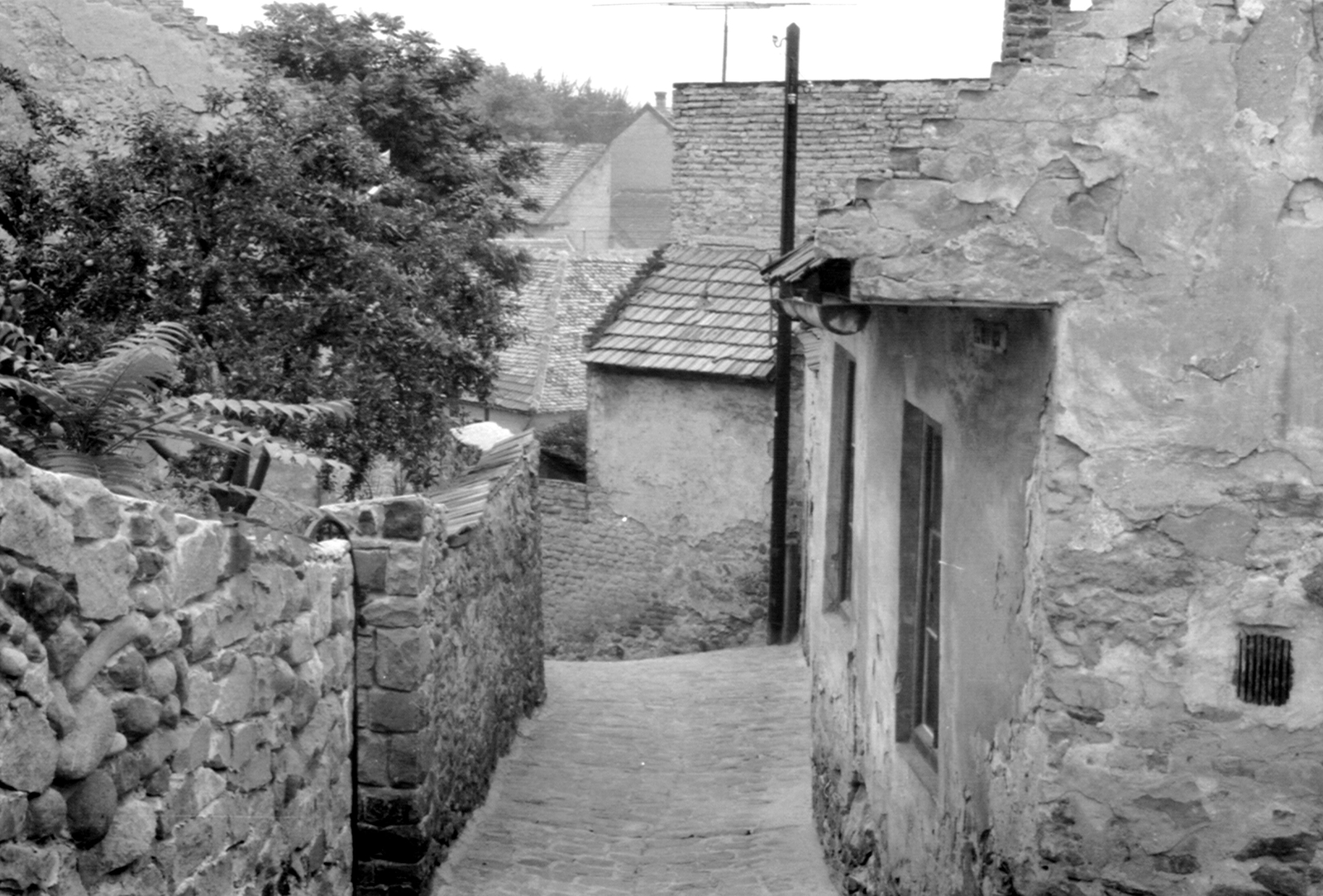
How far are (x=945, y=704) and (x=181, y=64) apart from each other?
11.1m

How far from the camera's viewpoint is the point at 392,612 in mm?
7156

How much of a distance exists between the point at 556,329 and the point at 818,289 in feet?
70.7

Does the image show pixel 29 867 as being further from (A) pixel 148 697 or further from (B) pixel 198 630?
(B) pixel 198 630

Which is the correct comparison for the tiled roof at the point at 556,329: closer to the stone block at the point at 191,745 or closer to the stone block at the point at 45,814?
the stone block at the point at 191,745

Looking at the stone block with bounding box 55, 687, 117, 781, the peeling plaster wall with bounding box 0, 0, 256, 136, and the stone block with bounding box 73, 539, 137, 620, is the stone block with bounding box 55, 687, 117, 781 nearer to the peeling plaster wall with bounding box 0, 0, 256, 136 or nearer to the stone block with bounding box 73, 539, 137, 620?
the stone block with bounding box 73, 539, 137, 620

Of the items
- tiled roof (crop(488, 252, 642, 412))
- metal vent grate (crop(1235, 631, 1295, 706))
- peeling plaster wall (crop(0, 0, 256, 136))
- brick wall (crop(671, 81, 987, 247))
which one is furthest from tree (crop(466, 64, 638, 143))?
metal vent grate (crop(1235, 631, 1295, 706))

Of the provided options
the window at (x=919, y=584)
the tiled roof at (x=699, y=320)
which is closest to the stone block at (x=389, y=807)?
the window at (x=919, y=584)

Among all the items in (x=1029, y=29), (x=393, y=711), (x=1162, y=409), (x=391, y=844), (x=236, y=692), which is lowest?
(x=391, y=844)

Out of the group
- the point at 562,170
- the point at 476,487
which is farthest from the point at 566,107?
the point at 476,487

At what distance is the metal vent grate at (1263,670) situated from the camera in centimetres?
501

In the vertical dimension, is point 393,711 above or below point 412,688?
below

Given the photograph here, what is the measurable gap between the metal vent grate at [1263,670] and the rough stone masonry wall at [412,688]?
11.6 ft

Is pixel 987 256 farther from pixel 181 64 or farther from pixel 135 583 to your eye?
pixel 181 64

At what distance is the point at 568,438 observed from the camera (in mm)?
20891
